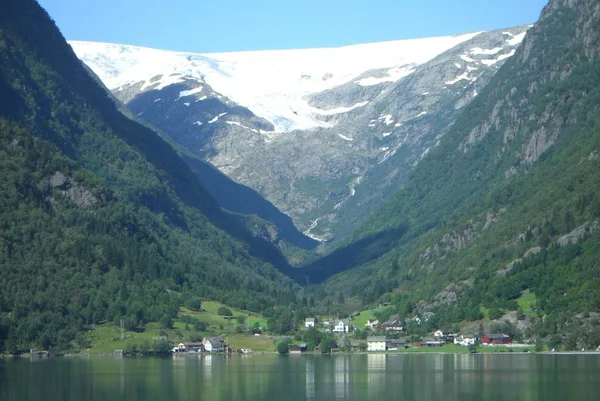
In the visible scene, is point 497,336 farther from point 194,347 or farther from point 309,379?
point 309,379

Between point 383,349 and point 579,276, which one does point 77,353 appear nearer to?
point 383,349

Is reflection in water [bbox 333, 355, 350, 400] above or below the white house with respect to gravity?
below

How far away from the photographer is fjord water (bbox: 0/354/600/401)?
120 m

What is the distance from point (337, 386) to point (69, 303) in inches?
3077

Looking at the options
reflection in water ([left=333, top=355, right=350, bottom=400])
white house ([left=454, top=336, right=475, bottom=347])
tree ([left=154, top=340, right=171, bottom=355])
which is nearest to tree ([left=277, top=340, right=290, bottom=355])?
reflection in water ([left=333, top=355, right=350, bottom=400])

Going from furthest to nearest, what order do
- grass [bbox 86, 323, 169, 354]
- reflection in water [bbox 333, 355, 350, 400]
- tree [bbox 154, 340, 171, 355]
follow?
tree [bbox 154, 340, 171, 355], grass [bbox 86, 323, 169, 354], reflection in water [bbox 333, 355, 350, 400]

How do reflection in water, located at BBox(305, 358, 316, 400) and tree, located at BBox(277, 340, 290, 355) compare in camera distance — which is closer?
reflection in water, located at BBox(305, 358, 316, 400)

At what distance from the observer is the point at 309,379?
14050cm

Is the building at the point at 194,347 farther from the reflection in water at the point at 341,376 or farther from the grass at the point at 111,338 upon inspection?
the reflection in water at the point at 341,376

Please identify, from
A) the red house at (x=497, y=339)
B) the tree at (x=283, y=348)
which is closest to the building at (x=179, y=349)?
the tree at (x=283, y=348)

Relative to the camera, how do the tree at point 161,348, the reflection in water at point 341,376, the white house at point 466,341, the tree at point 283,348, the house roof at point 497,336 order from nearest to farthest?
the reflection in water at point 341,376, the house roof at point 497,336, the tree at point 161,348, the white house at point 466,341, the tree at point 283,348

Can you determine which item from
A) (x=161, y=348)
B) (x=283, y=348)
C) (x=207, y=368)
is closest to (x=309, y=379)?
(x=207, y=368)

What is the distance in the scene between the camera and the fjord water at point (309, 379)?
120 meters

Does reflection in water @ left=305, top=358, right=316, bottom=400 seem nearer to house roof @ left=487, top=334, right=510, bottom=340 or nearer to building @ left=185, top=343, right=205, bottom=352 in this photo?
building @ left=185, top=343, right=205, bottom=352
